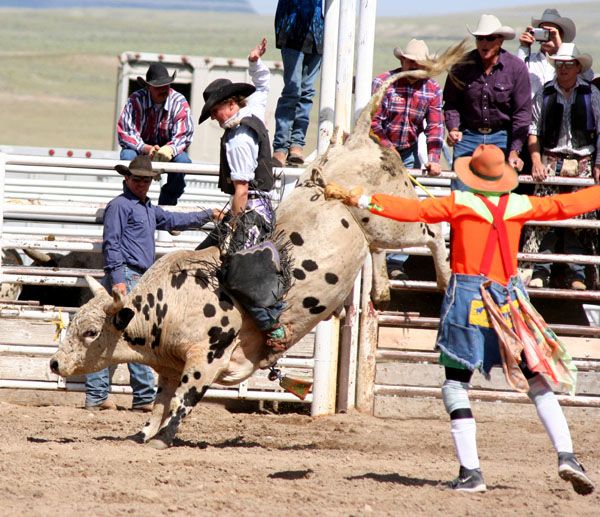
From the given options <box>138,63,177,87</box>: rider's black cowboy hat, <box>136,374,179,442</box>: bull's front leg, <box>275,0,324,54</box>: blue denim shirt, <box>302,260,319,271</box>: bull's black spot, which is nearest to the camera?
<box>136,374,179,442</box>: bull's front leg

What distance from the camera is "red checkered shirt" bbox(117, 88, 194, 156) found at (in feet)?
30.2

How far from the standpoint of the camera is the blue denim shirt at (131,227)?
27.5ft

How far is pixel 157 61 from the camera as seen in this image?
1680cm

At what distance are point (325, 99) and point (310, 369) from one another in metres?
2.20

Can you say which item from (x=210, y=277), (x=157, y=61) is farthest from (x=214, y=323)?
(x=157, y=61)

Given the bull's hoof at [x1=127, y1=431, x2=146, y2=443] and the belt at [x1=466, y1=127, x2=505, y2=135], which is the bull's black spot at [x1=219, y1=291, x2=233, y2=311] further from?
the belt at [x1=466, y1=127, x2=505, y2=135]

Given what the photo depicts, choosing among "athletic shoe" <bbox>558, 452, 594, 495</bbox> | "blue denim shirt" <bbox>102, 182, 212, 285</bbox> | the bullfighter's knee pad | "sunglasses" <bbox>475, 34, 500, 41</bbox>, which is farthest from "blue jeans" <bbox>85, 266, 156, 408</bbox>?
"athletic shoe" <bbox>558, 452, 594, 495</bbox>

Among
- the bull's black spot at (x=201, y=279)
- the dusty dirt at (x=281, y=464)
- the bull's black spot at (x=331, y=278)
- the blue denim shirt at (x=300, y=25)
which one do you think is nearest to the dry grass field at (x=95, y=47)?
Answer: the blue denim shirt at (x=300, y=25)

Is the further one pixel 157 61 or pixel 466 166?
pixel 157 61

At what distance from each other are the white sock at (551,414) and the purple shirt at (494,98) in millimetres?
3086

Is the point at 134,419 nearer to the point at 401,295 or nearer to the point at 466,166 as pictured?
the point at 401,295

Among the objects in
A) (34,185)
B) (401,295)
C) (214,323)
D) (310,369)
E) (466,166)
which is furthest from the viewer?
(34,185)

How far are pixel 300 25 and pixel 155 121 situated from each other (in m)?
1.50

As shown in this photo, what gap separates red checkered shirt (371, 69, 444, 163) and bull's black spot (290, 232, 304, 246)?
1618 mm
